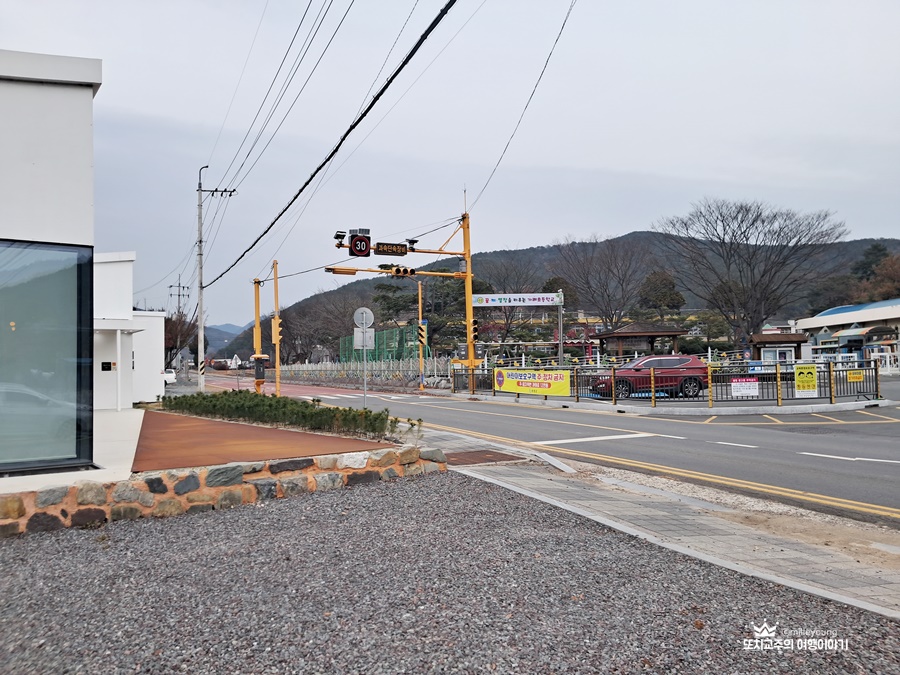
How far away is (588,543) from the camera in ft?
16.8

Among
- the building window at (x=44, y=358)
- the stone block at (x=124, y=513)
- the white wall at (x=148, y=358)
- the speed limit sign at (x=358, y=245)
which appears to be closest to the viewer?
the stone block at (x=124, y=513)

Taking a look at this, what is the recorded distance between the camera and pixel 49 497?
5.52 meters

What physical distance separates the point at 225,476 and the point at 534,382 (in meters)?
20.7

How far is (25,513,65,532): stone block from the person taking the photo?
17.8 ft

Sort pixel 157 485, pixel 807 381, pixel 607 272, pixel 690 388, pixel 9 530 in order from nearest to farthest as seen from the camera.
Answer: pixel 9 530 < pixel 157 485 < pixel 807 381 < pixel 690 388 < pixel 607 272

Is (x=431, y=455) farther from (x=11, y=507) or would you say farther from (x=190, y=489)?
(x=11, y=507)

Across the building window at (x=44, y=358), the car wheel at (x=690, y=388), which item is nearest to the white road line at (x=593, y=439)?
the building window at (x=44, y=358)

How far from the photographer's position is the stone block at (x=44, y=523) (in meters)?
5.44

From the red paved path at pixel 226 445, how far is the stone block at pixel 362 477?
34 cm

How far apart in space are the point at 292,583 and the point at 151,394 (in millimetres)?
21999

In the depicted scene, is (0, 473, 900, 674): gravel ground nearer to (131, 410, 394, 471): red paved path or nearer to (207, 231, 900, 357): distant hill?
(131, 410, 394, 471): red paved path

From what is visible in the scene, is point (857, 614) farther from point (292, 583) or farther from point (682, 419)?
point (682, 419)

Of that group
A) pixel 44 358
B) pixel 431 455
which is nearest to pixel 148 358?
pixel 44 358

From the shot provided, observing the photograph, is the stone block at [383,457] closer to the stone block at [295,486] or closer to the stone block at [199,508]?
the stone block at [295,486]
